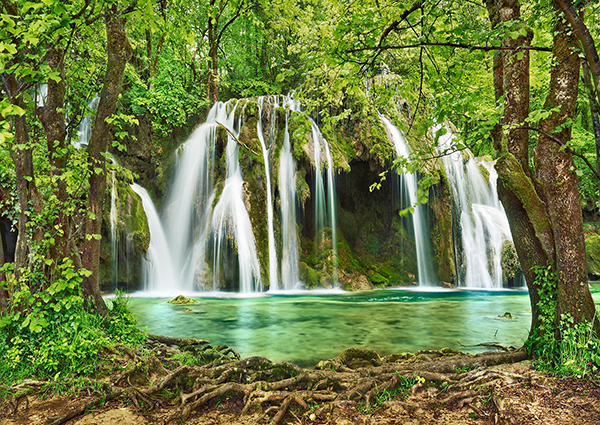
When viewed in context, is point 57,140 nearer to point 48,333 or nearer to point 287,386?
point 48,333

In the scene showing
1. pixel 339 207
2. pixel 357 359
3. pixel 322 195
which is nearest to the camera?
pixel 357 359

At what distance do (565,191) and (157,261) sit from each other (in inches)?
583

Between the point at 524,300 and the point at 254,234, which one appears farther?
the point at 254,234

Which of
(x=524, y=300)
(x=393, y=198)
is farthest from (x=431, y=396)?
(x=393, y=198)

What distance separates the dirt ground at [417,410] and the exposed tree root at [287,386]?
0.8 inches

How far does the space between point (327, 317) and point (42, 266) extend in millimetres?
6860

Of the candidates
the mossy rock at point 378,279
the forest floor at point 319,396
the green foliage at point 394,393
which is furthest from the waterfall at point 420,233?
the green foliage at point 394,393

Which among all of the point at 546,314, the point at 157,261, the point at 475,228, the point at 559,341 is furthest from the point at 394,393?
the point at 475,228

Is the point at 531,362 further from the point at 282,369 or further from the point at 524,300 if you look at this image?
the point at 524,300

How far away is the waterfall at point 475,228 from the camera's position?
16.6 m

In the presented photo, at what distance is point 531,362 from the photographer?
386cm

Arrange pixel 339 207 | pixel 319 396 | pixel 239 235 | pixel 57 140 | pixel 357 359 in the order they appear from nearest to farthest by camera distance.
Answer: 1. pixel 319 396
2. pixel 57 140
3. pixel 357 359
4. pixel 239 235
5. pixel 339 207

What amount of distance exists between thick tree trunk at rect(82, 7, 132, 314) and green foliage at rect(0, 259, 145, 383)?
57 cm

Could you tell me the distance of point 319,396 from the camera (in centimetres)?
339
